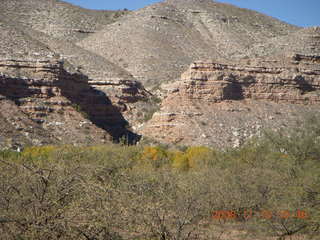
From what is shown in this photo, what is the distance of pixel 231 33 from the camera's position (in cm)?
7381

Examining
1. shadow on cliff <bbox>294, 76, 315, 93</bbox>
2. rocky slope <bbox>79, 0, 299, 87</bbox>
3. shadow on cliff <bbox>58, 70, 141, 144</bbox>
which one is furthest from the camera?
rocky slope <bbox>79, 0, 299, 87</bbox>

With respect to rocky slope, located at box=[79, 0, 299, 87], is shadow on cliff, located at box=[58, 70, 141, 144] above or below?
below

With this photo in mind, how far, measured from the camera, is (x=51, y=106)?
40.2 metres

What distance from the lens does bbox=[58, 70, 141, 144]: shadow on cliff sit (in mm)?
43156

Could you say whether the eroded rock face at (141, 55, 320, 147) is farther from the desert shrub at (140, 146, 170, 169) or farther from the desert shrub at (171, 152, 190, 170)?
the desert shrub at (140, 146, 170, 169)

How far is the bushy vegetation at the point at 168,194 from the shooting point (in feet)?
33.7

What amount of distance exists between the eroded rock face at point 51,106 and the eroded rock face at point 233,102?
3.83 metres

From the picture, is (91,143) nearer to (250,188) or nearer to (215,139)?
(215,139)

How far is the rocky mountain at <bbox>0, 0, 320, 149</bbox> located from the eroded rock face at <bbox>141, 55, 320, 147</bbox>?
2.9 inches

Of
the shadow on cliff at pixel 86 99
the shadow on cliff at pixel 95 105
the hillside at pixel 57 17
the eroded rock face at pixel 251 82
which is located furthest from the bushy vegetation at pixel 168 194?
the hillside at pixel 57 17
